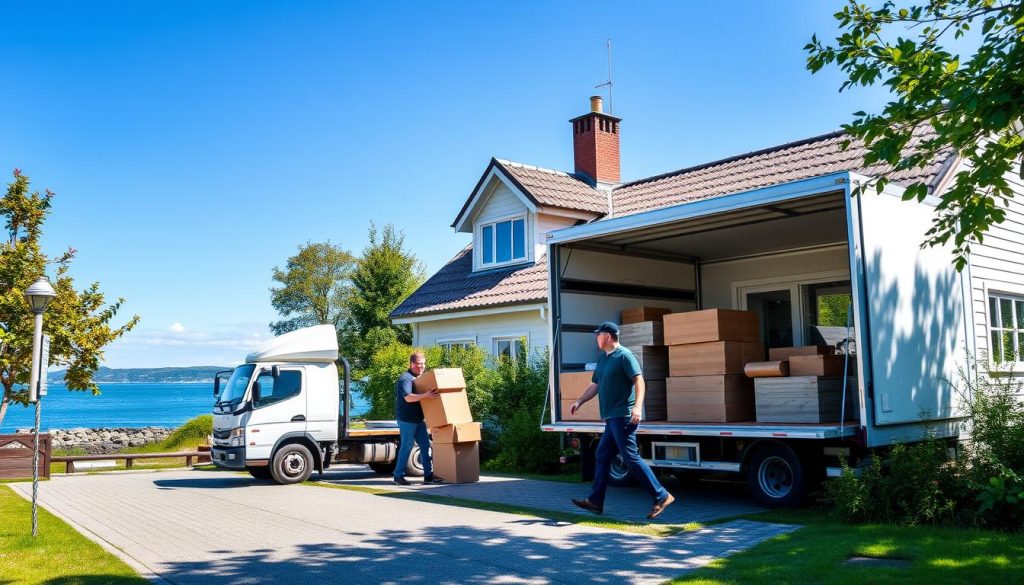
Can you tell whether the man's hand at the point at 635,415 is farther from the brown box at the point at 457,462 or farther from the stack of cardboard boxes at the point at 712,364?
the brown box at the point at 457,462

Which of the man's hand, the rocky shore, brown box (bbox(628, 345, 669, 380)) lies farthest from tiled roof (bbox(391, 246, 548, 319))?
the rocky shore

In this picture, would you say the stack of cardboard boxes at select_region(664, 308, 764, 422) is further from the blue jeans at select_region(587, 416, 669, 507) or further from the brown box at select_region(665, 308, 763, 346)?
the blue jeans at select_region(587, 416, 669, 507)

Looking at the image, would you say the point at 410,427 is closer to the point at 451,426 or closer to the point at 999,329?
the point at 451,426

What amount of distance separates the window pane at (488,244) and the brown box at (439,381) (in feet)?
28.1

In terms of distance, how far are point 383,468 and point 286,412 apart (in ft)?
8.70

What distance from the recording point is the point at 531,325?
1892 cm

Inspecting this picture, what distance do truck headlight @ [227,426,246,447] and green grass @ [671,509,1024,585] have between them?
872 cm

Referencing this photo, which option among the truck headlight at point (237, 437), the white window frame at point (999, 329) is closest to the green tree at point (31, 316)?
the truck headlight at point (237, 437)

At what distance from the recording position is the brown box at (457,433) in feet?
42.7

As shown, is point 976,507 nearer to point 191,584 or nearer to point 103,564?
point 191,584

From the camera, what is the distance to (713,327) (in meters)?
10.9

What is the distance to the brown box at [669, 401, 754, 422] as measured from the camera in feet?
35.1

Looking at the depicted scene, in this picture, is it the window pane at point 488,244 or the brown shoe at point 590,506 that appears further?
the window pane at point 488,244

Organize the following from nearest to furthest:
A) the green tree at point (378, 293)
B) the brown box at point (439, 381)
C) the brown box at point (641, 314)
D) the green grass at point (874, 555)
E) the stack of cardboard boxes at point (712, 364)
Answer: the green grass at point (874, 555), the stack of cardboard boxes at point (712, 364), the brown box at point (641, 314), the brown box at point (439, 381), the green tree at point (378, 293)
